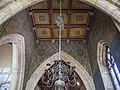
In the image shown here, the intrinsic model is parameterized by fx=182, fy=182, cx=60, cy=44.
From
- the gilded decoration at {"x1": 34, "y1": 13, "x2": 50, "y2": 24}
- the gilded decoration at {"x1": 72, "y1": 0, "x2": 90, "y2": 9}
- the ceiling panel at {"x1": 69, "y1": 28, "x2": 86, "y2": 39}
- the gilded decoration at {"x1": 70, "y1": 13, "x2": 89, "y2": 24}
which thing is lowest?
the ceiling panel at {"x1": 69, "y1": 28, "x2": 86, "y2": 39}

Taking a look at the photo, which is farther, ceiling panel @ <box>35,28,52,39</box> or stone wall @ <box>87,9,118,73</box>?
ceiling panel @ <box>35,28,52,39</box>

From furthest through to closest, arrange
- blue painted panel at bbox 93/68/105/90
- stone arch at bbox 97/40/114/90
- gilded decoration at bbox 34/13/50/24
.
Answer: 1. gilded decoration at bbox 34/13/50/24
2. blue painted panel at bbox 93/68/105/90
3. stone arch at bbox 97/40/114/90

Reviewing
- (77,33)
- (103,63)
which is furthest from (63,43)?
(103,63)

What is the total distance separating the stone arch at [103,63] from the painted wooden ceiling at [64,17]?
1.37m

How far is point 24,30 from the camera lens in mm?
7121

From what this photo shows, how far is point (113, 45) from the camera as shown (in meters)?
5.61

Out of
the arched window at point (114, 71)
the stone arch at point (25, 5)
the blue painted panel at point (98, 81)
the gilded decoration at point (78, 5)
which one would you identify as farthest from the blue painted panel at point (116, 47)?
the gilded decoration at point (78, 5)

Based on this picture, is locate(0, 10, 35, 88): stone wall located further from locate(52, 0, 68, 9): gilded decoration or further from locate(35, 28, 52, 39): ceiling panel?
locate(52, 0, 68, 9): gilded decoration

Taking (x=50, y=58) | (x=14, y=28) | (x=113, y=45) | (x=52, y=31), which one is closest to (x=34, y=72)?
(x=50, y=58)

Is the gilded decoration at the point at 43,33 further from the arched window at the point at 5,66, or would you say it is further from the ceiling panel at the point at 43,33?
the arched window at the point at 5,66

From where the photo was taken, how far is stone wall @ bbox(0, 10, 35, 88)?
5949 millimetres

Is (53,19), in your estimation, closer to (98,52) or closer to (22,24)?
(22,24)

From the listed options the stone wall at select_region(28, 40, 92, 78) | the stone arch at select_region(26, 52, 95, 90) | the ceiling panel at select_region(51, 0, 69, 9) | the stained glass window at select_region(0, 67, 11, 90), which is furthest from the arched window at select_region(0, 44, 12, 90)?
the ceiling panel at select_region(51, 0, 69, 9)

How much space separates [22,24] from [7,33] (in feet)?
3.04
